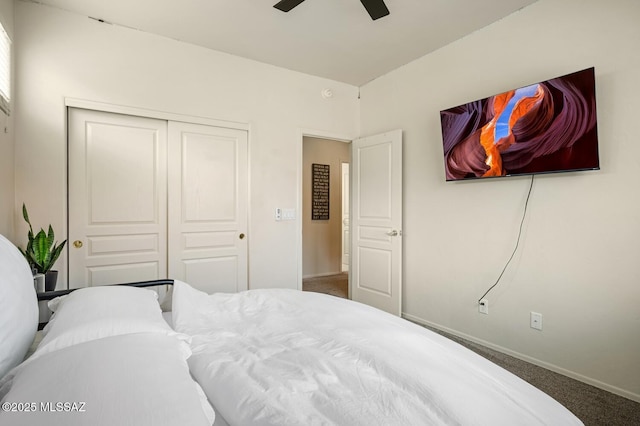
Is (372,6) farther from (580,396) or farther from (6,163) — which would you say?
(580,396)

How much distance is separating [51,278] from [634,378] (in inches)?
152

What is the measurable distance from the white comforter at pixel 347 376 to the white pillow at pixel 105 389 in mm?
141

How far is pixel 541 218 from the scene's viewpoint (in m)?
2.39

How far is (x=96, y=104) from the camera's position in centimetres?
265

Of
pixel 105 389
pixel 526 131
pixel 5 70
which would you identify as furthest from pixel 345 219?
pixel 105 389

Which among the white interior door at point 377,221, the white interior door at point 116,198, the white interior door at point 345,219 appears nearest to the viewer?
the white interior door at point 116,198

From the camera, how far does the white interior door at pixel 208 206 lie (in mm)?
3014

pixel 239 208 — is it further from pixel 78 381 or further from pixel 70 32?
pixel 78 381

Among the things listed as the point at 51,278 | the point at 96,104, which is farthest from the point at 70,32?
the point at 51,278

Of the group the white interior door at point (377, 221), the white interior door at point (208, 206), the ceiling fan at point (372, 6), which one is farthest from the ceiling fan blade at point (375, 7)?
the white interior door at point (208, 206)

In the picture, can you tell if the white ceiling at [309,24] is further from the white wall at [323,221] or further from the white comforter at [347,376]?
the white comforter at [347,376]

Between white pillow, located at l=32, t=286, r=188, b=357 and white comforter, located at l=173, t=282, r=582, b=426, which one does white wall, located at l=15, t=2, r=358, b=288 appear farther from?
white comforter, located at l=173, t=282, r=582, b=426

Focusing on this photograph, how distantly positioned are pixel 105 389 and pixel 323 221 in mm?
4891

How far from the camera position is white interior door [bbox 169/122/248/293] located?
3.01 meters
